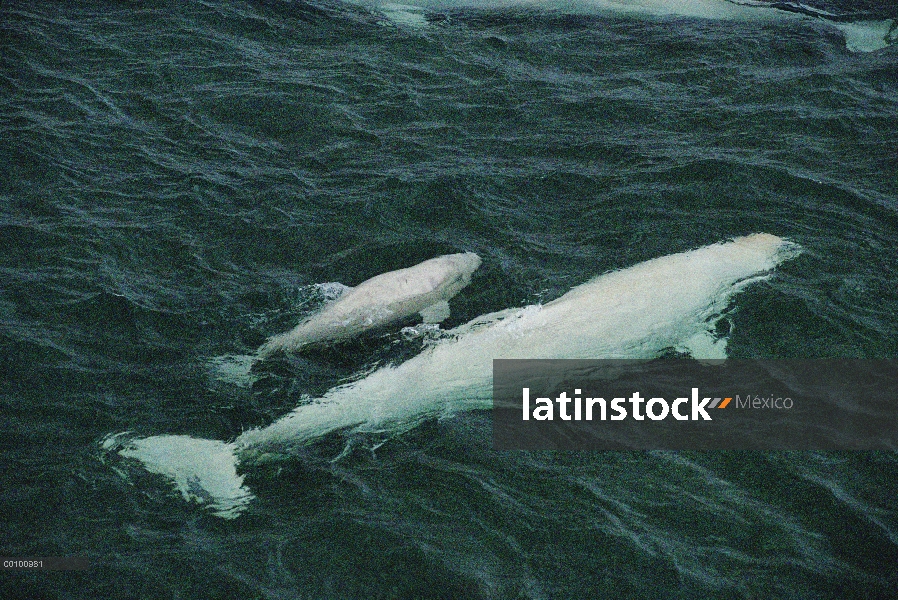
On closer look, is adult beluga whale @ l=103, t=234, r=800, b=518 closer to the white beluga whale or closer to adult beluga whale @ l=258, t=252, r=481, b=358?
adult beluga whale @ l=258, t=252, r=481, b=358

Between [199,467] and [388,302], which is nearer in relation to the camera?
[199,467]

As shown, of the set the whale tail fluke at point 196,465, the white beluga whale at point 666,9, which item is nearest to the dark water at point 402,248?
the whale tail fluke at point 196,465

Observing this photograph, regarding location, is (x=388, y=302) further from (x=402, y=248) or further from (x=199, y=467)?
(x=199, y=467)

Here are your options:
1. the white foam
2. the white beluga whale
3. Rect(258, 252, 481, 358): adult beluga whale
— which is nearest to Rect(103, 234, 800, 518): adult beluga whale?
the white foam

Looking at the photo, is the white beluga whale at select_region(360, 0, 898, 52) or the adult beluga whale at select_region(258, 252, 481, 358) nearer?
the adult beluga whale at select_region(258, 252, 481, 358)

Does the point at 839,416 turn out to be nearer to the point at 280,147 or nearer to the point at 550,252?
the point at 550,252

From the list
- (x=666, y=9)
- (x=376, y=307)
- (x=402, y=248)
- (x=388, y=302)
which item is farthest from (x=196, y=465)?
(x=666, y=9)
